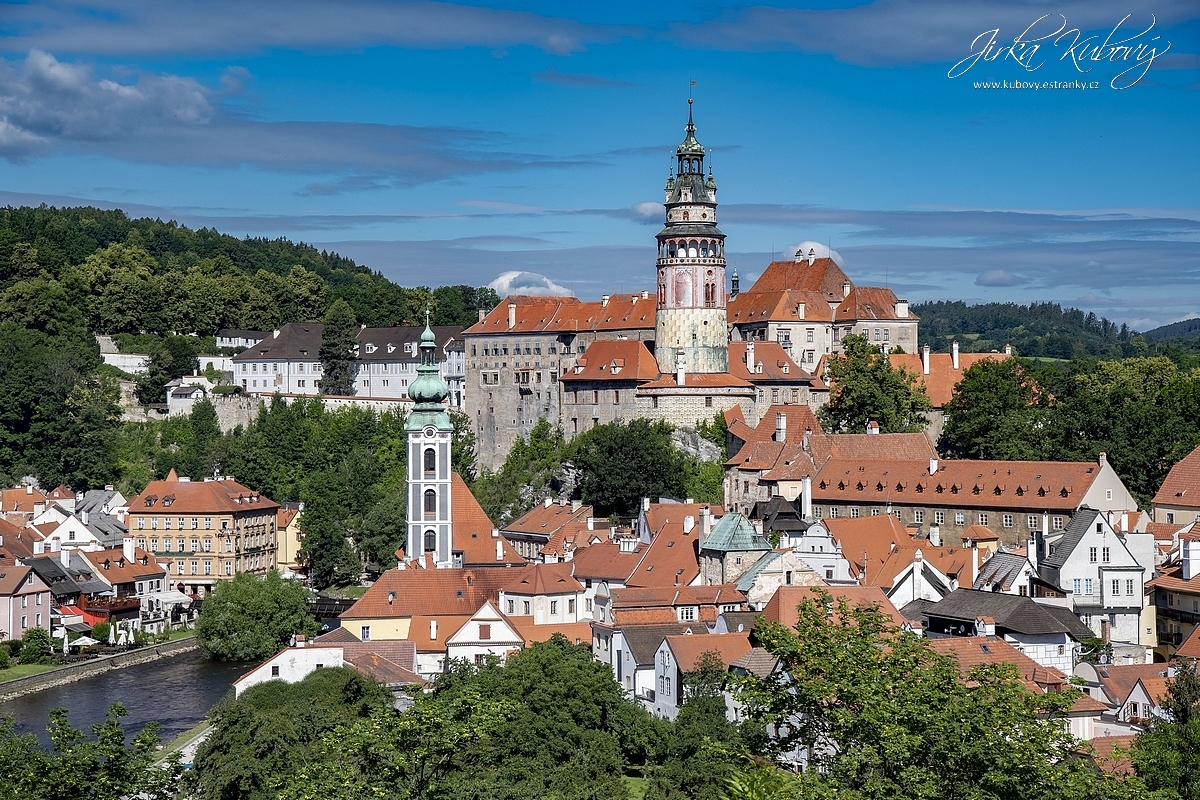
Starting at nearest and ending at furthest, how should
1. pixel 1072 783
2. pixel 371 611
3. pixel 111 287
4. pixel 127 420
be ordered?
pixel 1072 783
pixel 371 611
pixel 127 420
pixel 111 287

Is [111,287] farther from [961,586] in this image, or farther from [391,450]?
[961,586]

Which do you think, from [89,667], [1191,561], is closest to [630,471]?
[89,667]

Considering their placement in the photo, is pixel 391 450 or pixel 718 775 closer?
pixel 718 775

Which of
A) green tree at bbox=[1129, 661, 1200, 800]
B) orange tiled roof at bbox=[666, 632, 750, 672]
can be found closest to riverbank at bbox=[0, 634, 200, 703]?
orange tiled roof at bbox=[666, 632, 750, 672]

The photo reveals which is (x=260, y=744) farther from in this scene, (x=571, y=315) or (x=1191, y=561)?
(x=571, y=315)


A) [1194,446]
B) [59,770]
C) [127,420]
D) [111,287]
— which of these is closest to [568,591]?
[1194,446]
